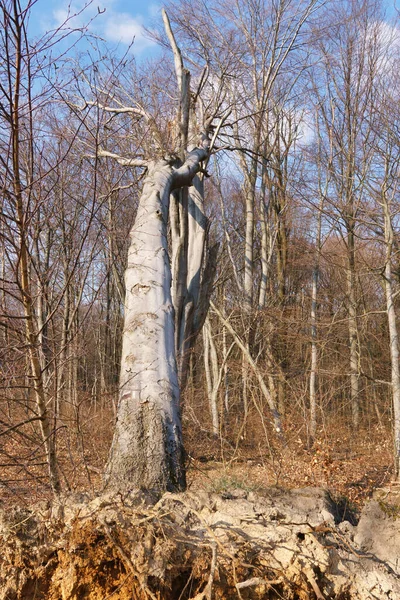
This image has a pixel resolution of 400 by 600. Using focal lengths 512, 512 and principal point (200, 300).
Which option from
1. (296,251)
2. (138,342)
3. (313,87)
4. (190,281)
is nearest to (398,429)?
(190,281)

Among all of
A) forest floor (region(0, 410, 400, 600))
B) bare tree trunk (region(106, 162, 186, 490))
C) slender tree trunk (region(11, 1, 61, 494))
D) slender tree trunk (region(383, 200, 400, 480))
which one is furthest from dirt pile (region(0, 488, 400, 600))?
slender tree trunk (region(383, 200, 400, 480))

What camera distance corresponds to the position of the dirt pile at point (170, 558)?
5.81 feet

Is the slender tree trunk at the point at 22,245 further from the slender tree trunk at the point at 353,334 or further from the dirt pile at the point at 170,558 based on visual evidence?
the slender tree trunk at the point at 353,334

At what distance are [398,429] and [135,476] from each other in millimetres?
5518

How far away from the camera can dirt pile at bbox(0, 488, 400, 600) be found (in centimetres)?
177

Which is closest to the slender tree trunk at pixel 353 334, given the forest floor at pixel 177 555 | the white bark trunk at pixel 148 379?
the white bark trunk at pixel 148 379

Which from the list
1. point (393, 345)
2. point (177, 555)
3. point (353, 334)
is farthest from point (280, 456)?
point (177, 555)

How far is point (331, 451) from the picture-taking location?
33.0 feet

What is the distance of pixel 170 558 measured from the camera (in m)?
1.77

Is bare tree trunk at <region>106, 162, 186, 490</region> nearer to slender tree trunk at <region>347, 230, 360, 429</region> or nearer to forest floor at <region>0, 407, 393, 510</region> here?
forest floor at <region>0, 407, 393, 510</region>

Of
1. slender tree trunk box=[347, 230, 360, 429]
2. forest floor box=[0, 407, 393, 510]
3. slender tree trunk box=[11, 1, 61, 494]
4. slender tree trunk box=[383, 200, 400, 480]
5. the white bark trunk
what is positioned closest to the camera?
slender tree trunk box=[11, 1, 61, 494]

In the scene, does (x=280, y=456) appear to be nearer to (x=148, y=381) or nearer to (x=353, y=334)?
(x=148, y=381)

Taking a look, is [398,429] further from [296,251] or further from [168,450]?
[296,251]

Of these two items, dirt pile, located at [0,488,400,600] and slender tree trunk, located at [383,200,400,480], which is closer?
dirt pile, located at [0,488,400,600]
